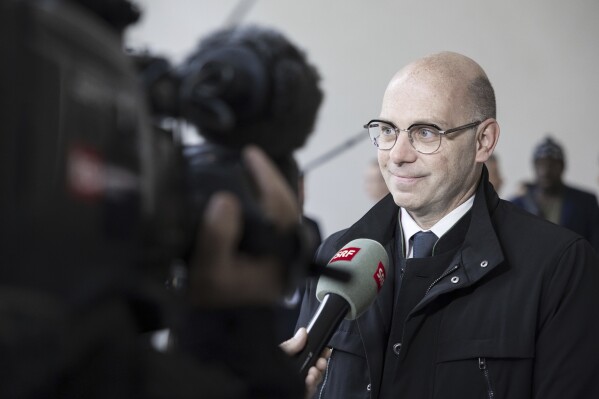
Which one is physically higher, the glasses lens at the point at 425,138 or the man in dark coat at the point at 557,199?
the glasses lens at the point at 425,138

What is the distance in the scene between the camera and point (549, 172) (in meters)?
4.06

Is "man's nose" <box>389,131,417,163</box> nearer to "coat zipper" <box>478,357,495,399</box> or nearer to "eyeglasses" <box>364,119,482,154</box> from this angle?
"eyeglasses" <box>364,119,482,154</box>

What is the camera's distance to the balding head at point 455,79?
1541mm

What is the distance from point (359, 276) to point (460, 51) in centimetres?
400

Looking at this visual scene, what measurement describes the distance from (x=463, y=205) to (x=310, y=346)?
1.96 ft

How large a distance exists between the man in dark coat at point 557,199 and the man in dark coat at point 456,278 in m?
2.11

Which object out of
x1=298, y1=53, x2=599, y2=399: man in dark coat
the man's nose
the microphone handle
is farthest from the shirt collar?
the microphone handle

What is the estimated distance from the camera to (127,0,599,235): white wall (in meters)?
4.92

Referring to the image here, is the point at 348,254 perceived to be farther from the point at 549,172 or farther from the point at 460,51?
the point at 460,51

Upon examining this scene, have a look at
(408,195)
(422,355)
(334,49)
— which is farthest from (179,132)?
(334,49)

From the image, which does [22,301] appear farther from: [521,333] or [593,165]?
[593,165]

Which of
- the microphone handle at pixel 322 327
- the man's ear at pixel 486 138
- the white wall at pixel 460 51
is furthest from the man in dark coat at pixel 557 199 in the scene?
the microphone handle at pixel 322 327

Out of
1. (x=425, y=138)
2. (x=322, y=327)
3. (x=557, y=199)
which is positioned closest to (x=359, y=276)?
(x=322, y=327)

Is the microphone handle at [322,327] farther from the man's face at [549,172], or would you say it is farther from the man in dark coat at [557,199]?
the man's face at [549,172]
